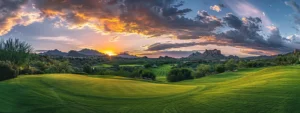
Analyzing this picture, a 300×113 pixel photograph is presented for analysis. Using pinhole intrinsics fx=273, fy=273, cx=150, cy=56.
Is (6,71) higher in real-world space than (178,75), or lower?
higher

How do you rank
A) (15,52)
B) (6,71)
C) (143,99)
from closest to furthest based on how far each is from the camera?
(143,99)
(6,71)
(15,52)

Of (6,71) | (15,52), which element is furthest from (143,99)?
(15,52)

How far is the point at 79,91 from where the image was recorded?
25875 millimetres

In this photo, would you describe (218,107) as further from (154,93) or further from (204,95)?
(154,93)

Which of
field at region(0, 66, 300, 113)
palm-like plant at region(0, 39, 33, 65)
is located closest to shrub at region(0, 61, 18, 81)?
field at region(0, 66, 300, 113)

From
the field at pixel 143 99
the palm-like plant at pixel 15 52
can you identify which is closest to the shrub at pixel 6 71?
the field at pixel 143 99

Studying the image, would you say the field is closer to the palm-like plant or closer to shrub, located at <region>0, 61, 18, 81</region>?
shrub, located at <region>0, 61, 18, 81</region>

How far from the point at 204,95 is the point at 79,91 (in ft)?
38.1

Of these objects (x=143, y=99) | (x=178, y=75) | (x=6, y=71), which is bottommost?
(x=178, y=75)

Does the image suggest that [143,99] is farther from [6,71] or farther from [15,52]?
[15,52]

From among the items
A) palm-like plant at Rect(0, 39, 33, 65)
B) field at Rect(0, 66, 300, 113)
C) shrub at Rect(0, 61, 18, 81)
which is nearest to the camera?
field at Rect(0, 66, 300, 113)

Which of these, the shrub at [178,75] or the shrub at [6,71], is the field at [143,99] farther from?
the shrub at [178,75]

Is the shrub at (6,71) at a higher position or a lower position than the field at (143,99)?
higher

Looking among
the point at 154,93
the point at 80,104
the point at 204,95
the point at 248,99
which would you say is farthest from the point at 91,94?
the point at 248,99
